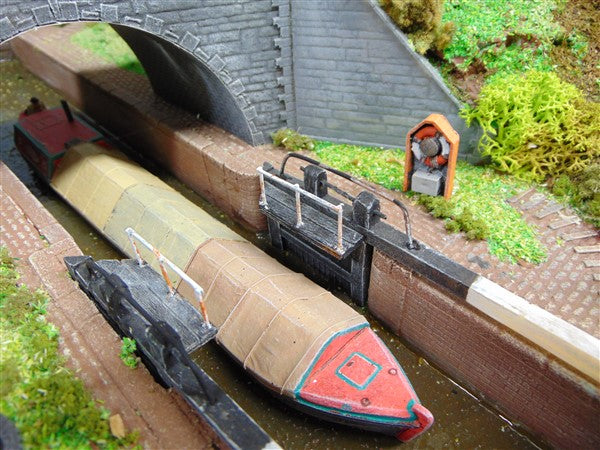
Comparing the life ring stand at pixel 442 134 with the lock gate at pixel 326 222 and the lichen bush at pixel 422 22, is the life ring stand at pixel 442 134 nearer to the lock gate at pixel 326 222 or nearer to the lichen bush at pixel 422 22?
the lock gate at pixel 326 222

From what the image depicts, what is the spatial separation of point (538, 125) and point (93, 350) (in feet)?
26.4

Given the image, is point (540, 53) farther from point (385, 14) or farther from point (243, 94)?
point (243, 94)

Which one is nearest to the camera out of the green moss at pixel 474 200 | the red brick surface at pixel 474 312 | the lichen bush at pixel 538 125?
the red brick surface at pixel 474 312

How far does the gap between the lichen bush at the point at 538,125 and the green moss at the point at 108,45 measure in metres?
10.4

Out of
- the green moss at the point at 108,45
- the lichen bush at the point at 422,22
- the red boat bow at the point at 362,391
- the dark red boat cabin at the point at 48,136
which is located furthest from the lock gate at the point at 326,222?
the green moss at the point at 108,45

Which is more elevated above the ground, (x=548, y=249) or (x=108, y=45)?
(x=108, y=45)

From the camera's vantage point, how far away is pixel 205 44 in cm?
913

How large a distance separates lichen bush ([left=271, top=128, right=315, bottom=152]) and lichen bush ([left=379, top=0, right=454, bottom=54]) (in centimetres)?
307

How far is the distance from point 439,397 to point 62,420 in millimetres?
5638

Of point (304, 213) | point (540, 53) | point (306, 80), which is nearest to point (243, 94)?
point (306, 80)

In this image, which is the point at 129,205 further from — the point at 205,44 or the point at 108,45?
the point at 108,45

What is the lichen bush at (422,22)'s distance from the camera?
859 cm

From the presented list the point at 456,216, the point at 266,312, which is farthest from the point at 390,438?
the point at 456,216

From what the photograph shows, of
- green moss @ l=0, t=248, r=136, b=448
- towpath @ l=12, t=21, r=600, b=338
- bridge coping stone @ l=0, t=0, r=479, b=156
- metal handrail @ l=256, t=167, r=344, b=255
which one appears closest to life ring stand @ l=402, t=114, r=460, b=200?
towpath @ l=12, t=21, r=600, b=338
